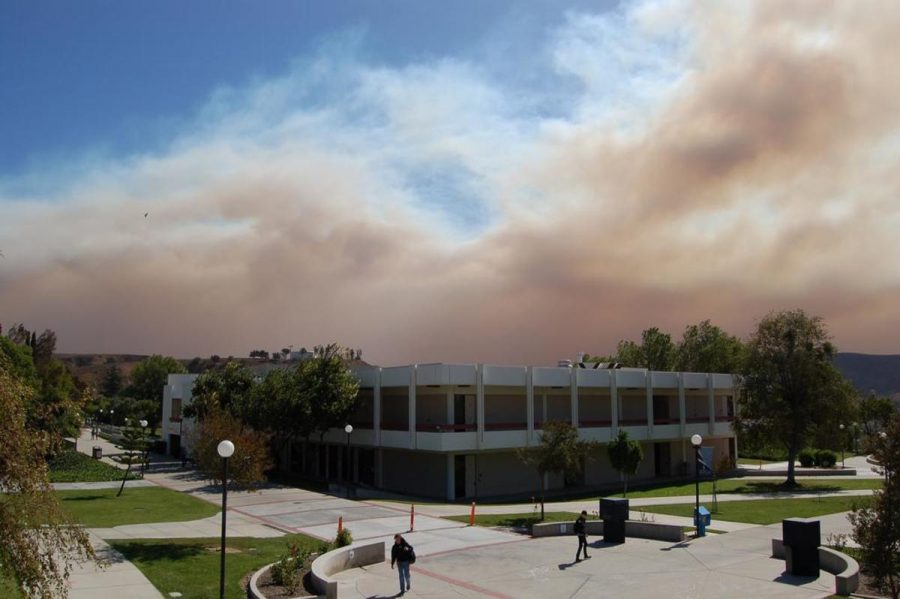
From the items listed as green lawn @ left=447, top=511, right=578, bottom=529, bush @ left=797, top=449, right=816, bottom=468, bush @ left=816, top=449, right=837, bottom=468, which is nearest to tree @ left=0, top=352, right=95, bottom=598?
green lawn @ left=447, top=511, right=578, bottom=529

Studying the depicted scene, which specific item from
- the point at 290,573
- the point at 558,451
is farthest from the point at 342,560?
the point at 558,451

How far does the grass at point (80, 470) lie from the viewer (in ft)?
149

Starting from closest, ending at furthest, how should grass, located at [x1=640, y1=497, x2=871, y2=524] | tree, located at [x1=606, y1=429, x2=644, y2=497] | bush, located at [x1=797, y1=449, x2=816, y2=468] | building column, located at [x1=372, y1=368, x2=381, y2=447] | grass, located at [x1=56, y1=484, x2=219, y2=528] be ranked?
grass, located at [x1=56, y1=484, x2=219, y2=528] < grass, located at [x1=640, y1=497, x2=871, y2=524] < tree, located at [x1=606, y1=429, x2=644, y2=497] < building column, located at [x1=372, y1=368, x2=381, y2=447] < bush, located at [x1=797, y1=449, x2=816, y2=468]

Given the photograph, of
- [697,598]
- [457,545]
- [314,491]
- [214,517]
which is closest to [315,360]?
[314,491]

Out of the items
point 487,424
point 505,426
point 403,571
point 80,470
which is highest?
point 487,424

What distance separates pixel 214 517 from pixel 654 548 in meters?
18.1

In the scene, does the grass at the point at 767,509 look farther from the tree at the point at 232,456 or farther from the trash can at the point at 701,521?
the tree at the point at 232,456

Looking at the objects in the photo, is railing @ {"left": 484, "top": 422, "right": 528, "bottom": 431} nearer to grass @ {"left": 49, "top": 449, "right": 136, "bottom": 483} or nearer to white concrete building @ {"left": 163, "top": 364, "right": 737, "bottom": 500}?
white concrete building @ {"left": 163, "top": 364, "right": 737, "bottom": 500}

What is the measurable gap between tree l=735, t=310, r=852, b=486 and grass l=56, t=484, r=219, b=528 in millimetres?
35814

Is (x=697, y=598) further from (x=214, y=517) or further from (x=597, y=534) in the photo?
(x=214, y=517)

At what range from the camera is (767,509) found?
1282 inches

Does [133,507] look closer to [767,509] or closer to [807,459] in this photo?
[767,509]

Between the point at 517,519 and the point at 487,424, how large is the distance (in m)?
13.7

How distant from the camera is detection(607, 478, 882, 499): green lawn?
42625 millimetres
